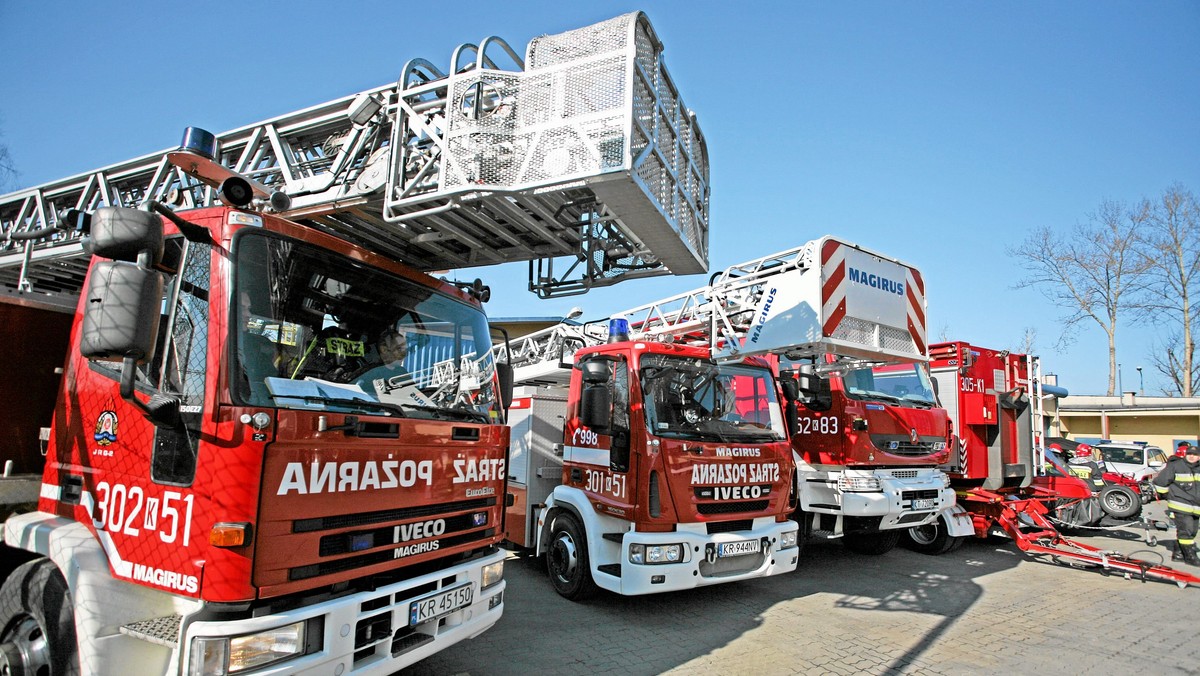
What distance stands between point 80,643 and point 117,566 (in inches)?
12.3

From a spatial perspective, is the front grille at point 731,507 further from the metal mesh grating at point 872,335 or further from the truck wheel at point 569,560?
the metal mesh grating at point 872,335

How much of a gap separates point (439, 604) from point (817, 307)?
3.75 m

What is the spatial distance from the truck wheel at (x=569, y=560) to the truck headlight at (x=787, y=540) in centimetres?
182

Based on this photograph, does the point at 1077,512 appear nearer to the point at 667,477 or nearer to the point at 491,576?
the point at 667,477

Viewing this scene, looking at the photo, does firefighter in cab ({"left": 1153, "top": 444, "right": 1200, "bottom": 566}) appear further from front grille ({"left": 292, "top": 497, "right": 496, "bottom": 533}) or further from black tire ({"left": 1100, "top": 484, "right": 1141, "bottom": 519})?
front grille ({"left": 292, "top": 497, "right": 496, "bottom": 533})

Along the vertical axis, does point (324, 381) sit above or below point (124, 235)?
below

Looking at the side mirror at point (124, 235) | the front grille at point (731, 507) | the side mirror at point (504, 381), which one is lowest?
the front grille at point (731, 507)

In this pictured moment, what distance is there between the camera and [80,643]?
2.66m

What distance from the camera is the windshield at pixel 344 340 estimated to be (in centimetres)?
292

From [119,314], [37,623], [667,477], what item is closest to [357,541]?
[119,314]

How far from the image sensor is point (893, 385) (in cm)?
816

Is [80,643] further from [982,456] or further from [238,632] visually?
[982,456]

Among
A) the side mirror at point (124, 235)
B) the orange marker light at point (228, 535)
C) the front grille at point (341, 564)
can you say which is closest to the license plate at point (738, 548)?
the front grille at point (341, 564)

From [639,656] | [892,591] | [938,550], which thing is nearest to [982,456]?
[938,550]
